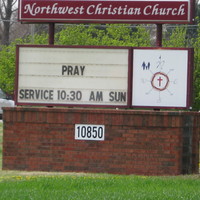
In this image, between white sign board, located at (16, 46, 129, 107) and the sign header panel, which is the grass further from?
the sign header panel

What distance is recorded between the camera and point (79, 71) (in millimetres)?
15562

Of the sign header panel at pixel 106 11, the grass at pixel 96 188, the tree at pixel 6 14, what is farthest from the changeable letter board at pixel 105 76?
the tree at pixel 6 14

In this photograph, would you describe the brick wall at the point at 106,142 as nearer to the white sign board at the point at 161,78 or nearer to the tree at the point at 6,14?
the white sign board at the point at 161,78

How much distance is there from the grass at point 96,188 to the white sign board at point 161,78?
1.72 m

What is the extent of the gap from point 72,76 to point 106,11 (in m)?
1.54

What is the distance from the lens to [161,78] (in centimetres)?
1535

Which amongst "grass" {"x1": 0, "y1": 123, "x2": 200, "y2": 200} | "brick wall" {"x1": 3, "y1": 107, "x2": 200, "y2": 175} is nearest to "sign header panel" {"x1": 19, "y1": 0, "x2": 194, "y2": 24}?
"brick wall" {"x1": 3, "y1": 107, "x2": 200, "y2": 175}

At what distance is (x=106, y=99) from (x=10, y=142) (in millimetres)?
2188

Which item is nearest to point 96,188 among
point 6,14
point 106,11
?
point 106,11

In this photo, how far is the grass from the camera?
1078 centimetres

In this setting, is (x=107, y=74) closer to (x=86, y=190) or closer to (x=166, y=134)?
(x=166, y=134)

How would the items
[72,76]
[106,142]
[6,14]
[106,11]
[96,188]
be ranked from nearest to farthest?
1. [96,188]
2. [106,142]
3. [72,76]
4. [106,11]
5. [6,14]

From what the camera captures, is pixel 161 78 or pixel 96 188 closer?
pixel 96 188

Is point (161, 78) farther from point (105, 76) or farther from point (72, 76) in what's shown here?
point (72, 76)
